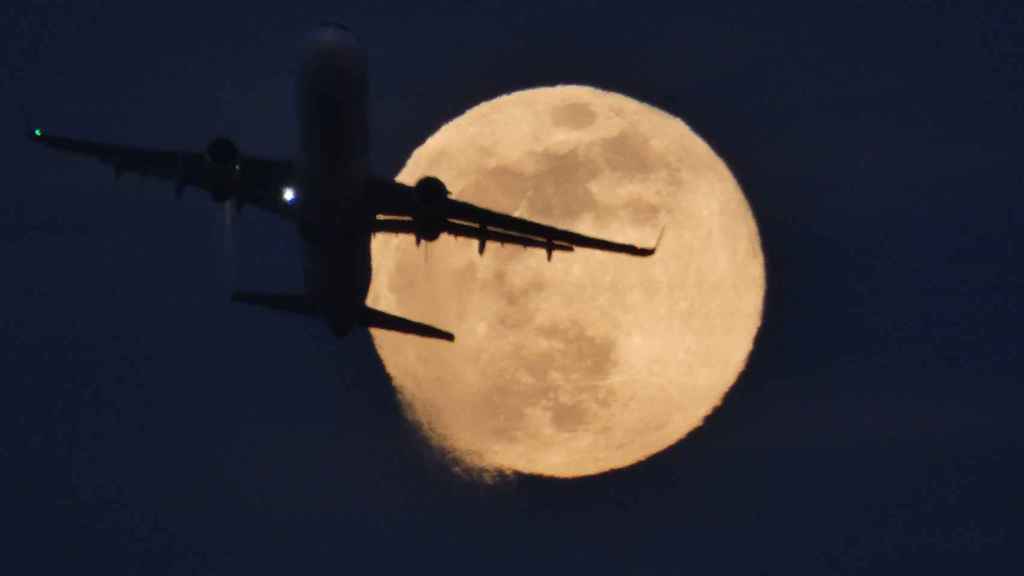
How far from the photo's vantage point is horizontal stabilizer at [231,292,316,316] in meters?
94.1

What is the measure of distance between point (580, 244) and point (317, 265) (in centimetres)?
1111

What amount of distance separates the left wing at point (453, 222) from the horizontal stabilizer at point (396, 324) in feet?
15.6

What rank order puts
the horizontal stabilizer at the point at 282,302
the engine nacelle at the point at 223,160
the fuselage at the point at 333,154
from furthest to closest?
the horizontal stabilizer at the point at 282,302
the engine nacelle at the point at 223,160
the fuselage at the point at 333,154

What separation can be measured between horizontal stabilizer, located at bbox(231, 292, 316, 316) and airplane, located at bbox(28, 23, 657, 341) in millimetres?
44

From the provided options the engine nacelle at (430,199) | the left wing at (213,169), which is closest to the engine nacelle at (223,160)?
the left wing at (213,169)

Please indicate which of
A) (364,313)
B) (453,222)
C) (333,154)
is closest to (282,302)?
(364,313)

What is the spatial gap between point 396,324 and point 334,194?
37.9 feet

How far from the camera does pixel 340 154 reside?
83812 millimetres

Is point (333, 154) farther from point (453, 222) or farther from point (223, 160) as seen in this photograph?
point (453, 222)

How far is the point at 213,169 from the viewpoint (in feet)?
284

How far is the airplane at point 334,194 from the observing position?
82.4 m

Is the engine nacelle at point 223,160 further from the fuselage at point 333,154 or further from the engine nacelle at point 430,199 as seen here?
the engine nacelle at point 430,199

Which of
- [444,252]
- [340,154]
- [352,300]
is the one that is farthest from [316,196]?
[444,252]

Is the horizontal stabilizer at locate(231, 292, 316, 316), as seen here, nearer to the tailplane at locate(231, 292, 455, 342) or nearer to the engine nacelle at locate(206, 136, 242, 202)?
the tailplane at locate(231, 292, 455, 342)
